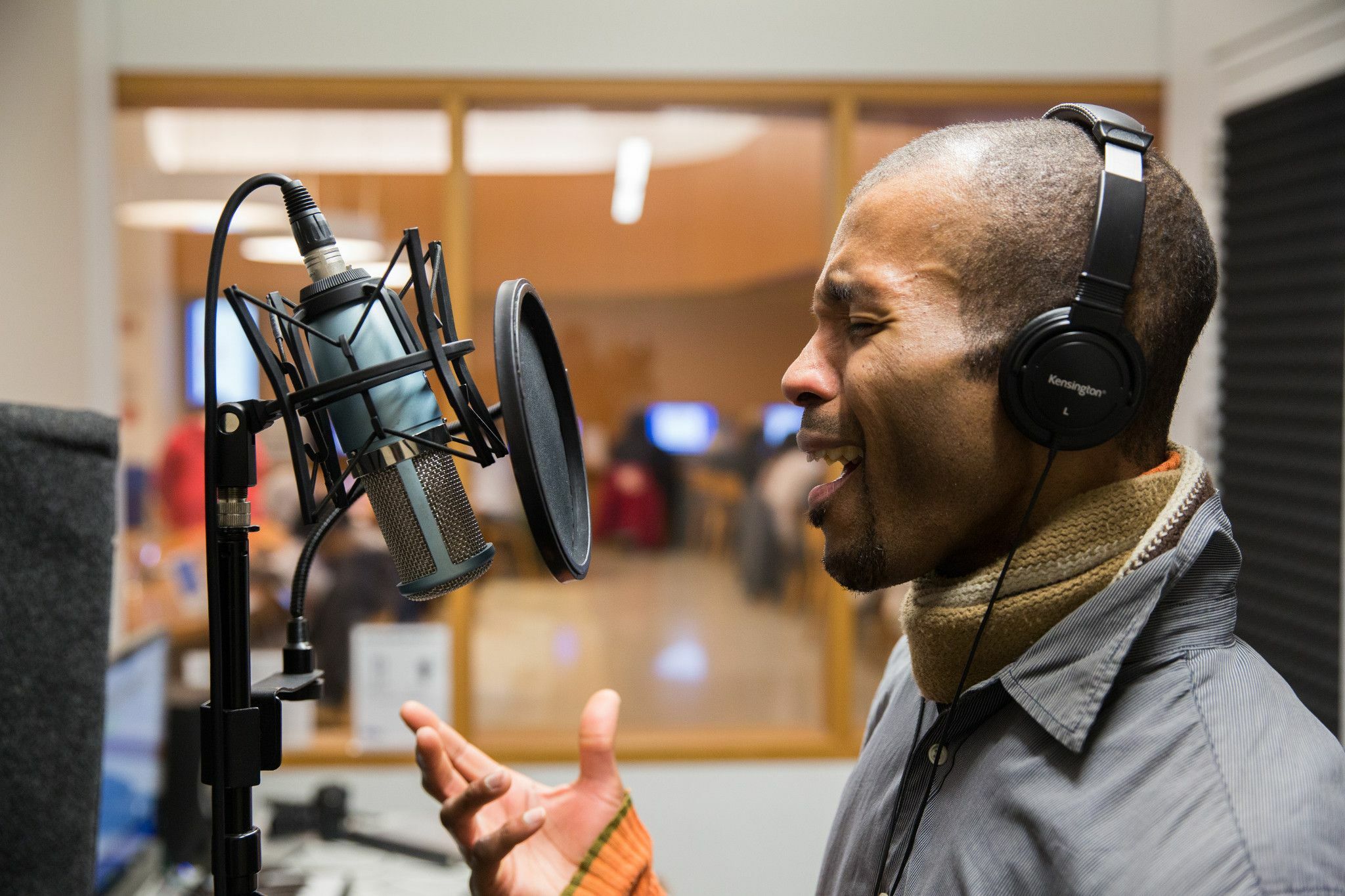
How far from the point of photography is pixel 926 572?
2.86 ft

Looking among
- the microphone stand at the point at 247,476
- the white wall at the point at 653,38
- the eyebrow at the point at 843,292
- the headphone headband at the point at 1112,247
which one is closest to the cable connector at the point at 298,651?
the microphone stand at the point at 247,476

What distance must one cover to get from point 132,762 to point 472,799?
1442 millimetres

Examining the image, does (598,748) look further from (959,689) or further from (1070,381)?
(1070,381)

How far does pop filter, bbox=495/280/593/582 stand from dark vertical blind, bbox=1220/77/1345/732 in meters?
2.17

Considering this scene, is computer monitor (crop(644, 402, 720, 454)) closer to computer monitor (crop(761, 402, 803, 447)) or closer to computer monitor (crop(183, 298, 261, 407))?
computer monitor (crop(761, 402, 803, 447))

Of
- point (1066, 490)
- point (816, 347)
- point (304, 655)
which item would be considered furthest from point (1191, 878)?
point (304, 655)

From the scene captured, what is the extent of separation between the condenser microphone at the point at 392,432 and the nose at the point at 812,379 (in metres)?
0.29

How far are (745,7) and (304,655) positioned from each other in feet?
8.44

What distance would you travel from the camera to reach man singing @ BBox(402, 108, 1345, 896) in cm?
71

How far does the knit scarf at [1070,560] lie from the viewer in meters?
0.78

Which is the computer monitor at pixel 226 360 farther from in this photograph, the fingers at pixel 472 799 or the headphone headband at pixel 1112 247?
the headphone headband at pixel 1112 247

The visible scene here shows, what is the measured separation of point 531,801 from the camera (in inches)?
43.2

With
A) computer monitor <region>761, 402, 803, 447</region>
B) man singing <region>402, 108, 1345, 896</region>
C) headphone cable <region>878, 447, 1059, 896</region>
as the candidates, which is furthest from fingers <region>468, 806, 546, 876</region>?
computer monitor <region>761, 402, 803, 447</region>

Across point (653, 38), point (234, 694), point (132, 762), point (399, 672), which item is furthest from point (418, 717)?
point (653, 38)
